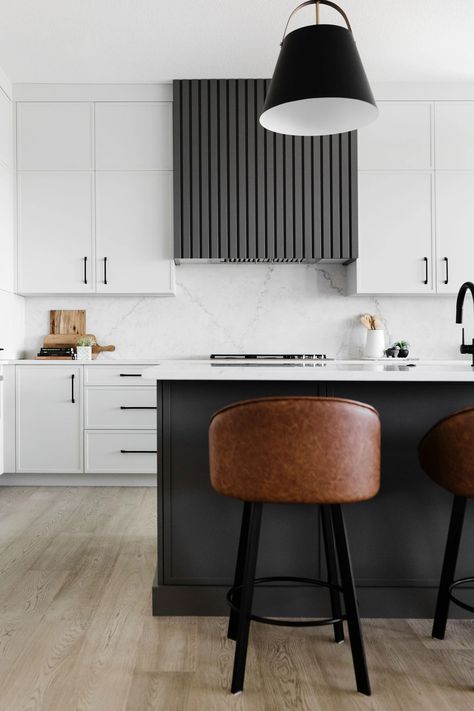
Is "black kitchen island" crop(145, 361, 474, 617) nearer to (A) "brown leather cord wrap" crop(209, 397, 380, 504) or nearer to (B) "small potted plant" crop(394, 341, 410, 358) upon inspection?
(A) "brown leather cord wrap" crop(209, 397, 380, 504)

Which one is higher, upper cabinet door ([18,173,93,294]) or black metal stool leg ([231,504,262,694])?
upper cabinet door ([18,173,93,294])

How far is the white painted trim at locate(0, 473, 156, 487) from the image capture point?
4.22m

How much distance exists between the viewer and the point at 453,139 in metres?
4.30

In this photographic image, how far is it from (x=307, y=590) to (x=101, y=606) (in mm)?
747

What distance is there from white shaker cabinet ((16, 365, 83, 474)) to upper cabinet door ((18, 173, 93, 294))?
65 cm

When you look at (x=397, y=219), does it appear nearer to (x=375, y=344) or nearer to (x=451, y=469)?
(x=375, y=344)

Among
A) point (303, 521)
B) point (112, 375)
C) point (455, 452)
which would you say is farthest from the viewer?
point (112, 375)

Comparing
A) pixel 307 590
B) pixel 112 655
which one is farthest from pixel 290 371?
pixel 112 655

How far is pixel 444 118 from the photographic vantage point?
4.31 m

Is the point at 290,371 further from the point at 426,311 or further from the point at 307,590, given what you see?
the point at 426,311

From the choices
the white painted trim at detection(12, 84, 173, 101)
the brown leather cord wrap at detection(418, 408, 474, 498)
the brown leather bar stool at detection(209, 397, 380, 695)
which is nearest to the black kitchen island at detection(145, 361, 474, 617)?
the brown leather cord wrap at detection(418, 408, 474, 498)

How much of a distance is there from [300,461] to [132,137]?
3.37m

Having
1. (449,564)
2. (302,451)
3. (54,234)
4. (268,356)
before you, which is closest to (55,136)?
(54,234)

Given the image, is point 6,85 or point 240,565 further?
point 6,85
